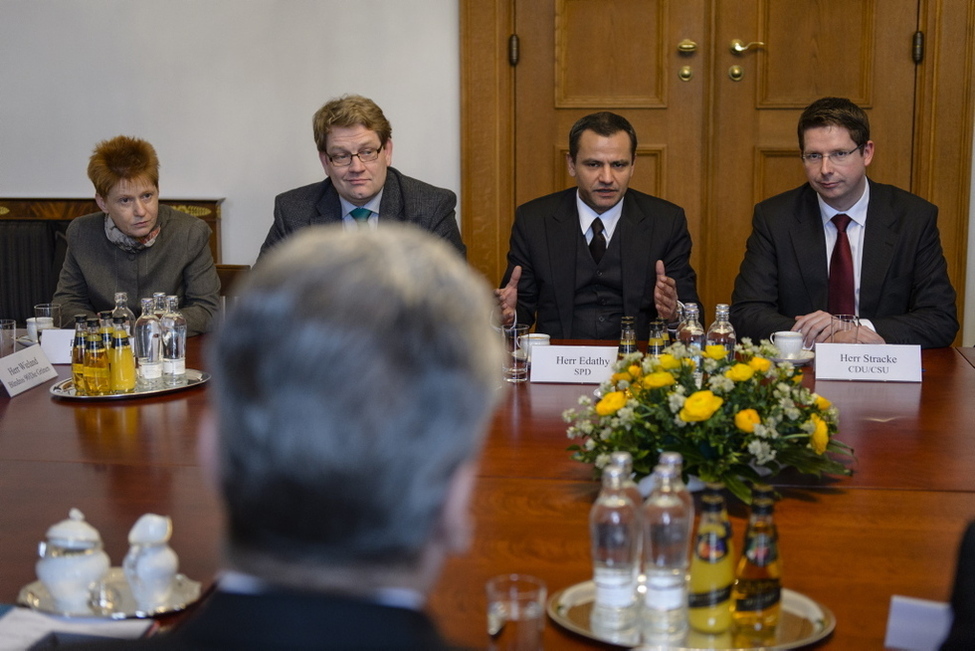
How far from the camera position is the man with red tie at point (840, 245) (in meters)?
3.61

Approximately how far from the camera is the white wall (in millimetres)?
4988

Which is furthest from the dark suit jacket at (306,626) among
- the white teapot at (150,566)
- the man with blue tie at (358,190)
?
the man with blue tie at (358,190)

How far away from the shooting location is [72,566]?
133 cm

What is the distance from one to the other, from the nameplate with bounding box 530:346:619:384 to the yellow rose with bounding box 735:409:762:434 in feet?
3.46

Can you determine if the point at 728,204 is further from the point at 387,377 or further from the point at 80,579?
the point at 387,377

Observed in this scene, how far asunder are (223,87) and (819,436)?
3.96m

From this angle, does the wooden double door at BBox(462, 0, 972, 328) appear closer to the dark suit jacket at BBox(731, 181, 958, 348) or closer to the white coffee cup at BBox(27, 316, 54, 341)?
the dark suit jacket at BBox(731, 181, 958, 348)

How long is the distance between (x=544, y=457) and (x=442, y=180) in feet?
10.3

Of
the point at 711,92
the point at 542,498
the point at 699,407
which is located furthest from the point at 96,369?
the point at 711,92

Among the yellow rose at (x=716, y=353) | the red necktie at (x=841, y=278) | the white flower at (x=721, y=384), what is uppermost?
the red necktie at (x=841, y=278)

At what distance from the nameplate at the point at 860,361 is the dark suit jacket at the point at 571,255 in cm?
116

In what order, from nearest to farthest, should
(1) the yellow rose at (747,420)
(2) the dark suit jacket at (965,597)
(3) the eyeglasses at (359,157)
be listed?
(2) the dark suit jacket at (965,597), (1) the yellow rose at (747,420), (3) the eyeglasses at (359,157)

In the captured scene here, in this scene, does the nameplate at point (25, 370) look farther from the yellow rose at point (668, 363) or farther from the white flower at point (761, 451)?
the white flower at point (761, 451)

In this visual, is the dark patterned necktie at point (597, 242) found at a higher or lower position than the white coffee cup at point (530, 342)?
higher
